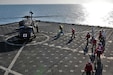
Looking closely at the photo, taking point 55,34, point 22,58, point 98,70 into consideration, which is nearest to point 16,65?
point 22,58

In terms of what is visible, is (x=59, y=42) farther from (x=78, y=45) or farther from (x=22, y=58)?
(x=22, y=58)

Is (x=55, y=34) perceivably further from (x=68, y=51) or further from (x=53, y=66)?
(x=53, y=66)

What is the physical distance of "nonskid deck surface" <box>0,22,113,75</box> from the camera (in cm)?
2000

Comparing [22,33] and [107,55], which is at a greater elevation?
[22,33]

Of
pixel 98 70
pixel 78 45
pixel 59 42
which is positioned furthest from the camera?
pixel 59 42

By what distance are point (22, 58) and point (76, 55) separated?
7.99 m

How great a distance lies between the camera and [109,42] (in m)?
30.7

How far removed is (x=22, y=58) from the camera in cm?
2392

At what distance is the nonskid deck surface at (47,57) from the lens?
20000 millimetres

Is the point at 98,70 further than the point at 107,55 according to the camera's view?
No

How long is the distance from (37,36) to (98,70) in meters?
18.6

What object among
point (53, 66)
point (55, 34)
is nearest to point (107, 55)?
point (53, 66)

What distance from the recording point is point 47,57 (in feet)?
79.1

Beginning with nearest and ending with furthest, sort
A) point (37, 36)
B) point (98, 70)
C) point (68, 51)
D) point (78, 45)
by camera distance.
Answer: point (98, 70) < point (68, 51) < point (78, 45) < point (37, 36)
